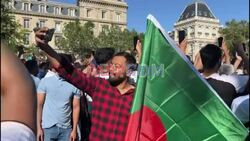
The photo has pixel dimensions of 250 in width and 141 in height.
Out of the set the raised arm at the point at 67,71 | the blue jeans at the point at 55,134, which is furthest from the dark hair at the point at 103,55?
the raised arm at the point at 67,71

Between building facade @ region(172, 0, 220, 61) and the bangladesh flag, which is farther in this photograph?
building facade @ region(172, 0, 220, 61)

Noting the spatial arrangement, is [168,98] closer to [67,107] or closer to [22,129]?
[22,129]

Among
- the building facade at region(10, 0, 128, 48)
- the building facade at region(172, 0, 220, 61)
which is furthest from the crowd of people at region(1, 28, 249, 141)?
the building facade at region(172, 0, 220, 61)

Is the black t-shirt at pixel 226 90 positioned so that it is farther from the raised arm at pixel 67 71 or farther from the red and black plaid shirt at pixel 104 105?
the raised arm at pixel 67 71

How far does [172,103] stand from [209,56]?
2.88 ft

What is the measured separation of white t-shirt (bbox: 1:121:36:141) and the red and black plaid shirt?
2.57 meters

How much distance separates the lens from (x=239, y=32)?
227 feet

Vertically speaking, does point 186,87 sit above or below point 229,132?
above

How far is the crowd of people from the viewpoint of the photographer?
1340 mm

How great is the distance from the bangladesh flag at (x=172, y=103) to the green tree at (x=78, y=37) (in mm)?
63068

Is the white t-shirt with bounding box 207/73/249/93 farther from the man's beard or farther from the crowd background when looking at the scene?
the man's beard

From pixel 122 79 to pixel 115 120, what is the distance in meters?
0.35

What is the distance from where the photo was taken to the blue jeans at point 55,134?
5625mm

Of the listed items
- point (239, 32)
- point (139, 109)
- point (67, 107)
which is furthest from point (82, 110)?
point (239, 32)
